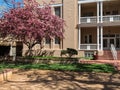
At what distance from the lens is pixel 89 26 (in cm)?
3275

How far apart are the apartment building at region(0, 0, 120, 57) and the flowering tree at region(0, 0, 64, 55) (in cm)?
759

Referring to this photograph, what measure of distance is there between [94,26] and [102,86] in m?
20.3

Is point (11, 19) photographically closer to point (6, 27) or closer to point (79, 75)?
point (6, 27)

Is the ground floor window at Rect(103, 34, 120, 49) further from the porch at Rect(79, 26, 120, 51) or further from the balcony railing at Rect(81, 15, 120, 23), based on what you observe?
the balcony railing at Rect(81, 15, 120, 23)

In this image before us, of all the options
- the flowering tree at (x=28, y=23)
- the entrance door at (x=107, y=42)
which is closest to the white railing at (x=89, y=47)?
the entrance door at (x=107, y=42)

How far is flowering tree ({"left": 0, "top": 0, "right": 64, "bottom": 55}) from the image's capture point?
23.5m

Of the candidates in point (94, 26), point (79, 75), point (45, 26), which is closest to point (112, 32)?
point (94, 26)

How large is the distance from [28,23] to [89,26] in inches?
447

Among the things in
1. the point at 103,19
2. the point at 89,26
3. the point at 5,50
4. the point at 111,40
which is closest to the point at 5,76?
the point at 89,26

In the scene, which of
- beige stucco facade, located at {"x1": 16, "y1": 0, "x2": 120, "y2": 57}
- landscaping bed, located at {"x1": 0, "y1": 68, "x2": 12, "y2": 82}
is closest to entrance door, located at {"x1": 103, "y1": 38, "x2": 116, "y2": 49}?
beige stucco facade, located at {"x1": 16, "y1": 0, "x2": 120, "y2": 57}

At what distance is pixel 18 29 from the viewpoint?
909 inches

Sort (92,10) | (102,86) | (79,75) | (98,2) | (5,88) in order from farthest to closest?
(92,10)
(98,2)
(79,75)
(102,86)
(5,88)

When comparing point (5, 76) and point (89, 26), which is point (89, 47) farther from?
point (5, 76)

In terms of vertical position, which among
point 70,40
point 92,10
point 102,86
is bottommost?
point 102,86
